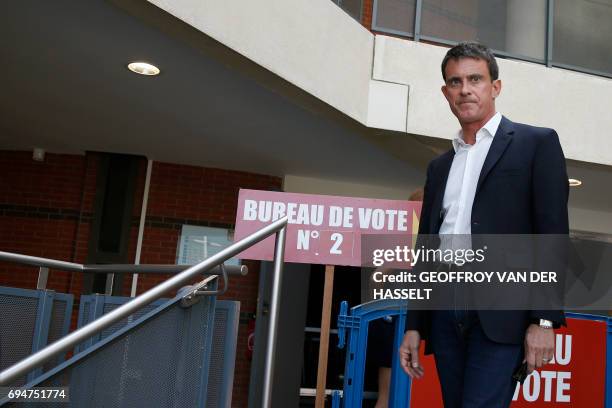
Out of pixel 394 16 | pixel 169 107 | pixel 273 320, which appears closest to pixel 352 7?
pixel 394 16

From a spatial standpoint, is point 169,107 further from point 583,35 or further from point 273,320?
point 583,35

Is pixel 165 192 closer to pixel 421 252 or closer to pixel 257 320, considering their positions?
pixel 257 320

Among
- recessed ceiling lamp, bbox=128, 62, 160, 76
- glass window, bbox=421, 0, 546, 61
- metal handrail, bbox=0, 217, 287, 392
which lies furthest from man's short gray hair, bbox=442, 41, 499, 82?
glass window, bbox=421, 0, 546, 61

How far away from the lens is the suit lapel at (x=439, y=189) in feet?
8.04

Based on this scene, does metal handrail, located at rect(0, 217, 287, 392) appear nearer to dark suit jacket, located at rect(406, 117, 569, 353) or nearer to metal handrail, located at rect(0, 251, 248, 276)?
metal handrail, located at rect(0, 251, 248, 276)

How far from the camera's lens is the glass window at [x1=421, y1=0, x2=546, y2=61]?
750 cm

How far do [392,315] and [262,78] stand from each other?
8.75ft

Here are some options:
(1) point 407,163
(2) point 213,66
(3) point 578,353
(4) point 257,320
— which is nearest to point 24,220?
(4) point 257,320

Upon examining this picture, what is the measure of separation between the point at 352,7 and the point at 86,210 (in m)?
4.48

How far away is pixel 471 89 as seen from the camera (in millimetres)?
2369

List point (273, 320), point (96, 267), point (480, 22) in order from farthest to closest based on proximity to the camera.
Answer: point (480, 22) < point (96, 267) < point (273, 320)

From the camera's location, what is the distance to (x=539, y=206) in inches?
85.6

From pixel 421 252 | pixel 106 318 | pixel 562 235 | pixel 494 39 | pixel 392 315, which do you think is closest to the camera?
pixel 106 318

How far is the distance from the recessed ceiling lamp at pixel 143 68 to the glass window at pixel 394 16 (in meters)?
2.40
